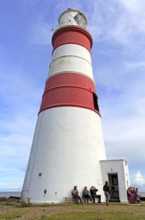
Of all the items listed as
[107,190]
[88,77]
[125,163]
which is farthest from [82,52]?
[107,190]

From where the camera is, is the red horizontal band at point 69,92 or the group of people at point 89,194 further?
the red horizontal band at point 69,92

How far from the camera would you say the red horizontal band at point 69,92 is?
1539 centimetres

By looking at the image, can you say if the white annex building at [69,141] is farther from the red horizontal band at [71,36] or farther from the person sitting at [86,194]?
the person sitting at [86,194]

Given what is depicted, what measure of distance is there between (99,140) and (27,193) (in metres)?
5.43

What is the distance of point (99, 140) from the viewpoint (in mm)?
15609

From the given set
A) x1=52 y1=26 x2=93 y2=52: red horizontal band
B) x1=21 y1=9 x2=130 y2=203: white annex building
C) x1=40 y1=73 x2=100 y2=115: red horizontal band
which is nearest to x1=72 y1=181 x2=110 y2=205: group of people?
x1=21 y1=9 x2=130 y2=203: white annex building

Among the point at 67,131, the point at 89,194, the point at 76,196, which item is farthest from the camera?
the point at 67,131

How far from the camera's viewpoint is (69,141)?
46.8 feet

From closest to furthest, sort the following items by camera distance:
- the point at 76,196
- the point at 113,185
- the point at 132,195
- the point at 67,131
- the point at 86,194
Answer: the point at 76,196 < the point at 86,194 < the point at 132,195 < the point at 67,131 < the point at 113,185

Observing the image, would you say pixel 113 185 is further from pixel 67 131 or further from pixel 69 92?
pixel 69 92

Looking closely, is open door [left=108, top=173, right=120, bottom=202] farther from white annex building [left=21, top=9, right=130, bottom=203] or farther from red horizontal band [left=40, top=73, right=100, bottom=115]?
red horizontal band [left=40, top=73, right=100, bottom=115]

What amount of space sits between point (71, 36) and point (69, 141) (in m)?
7.96

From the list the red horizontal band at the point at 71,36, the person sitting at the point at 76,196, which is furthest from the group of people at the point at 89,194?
the red horizontal band at the point at 71,36

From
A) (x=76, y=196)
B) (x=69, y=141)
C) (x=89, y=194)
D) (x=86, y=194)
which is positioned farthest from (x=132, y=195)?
(x=69, y=141)
